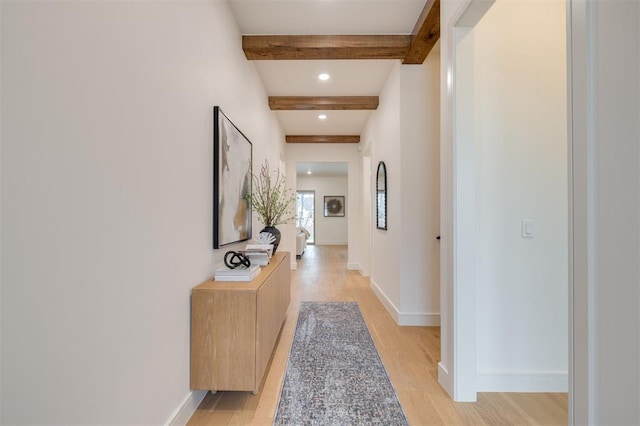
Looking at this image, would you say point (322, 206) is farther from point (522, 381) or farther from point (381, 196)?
point (522, 381)

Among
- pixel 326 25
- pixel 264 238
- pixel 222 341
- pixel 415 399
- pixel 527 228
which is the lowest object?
pixel 415 399

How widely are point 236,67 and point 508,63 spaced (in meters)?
2.07

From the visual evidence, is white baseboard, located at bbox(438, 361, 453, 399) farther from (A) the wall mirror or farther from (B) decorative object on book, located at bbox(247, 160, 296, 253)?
(A) the wall mirror

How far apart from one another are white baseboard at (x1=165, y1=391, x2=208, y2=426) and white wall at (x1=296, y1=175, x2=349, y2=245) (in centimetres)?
946

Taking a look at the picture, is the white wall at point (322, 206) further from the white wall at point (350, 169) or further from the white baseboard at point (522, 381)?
the white baseboard at point (522, 381)

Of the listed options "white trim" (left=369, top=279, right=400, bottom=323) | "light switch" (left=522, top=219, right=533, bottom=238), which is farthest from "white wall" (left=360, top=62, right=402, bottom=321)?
"light switch" (left=522, top=219, right=533, bottom=238)

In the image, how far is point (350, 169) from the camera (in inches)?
242

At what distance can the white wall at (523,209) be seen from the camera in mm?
1901

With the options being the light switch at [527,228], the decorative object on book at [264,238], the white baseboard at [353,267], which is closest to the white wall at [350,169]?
the white baseboard at [353,267]

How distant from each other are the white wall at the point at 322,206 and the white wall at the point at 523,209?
364 inches

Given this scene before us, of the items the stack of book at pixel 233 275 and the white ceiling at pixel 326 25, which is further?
the white ceiling at pixel 326 25

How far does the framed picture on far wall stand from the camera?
36.8 feet

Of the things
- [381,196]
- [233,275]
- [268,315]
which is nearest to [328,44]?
[381,196]

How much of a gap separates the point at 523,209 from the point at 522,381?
1.11 metres
